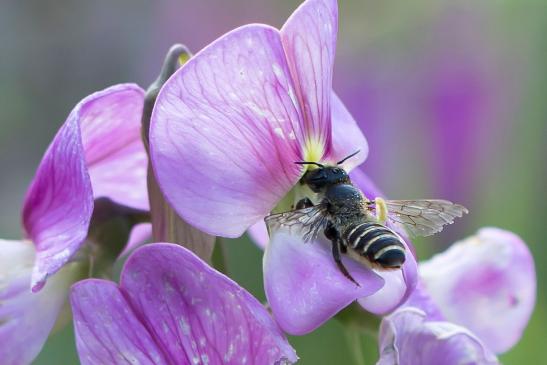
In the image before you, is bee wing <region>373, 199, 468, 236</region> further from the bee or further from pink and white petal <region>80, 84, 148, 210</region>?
pink and white petal <region>80, 84, 148, 210</region>

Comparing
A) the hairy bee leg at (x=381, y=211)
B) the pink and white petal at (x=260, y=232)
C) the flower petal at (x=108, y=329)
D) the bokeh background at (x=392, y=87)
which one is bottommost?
the bokeh background at (x=392, y=87)

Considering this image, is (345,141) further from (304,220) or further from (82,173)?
(82,173)

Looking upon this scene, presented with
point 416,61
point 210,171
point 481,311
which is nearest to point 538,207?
point 481,311

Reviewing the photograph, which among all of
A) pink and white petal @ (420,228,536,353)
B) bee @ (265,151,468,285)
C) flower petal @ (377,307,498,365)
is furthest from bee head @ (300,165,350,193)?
pink and white petal @ (420,228,536,353)

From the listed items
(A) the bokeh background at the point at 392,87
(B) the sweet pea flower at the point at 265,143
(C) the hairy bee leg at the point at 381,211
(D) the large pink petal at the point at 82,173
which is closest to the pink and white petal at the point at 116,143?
(D) the large pink petal at the point at 82,173

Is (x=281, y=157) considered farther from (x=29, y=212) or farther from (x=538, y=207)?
(x=538, y=207)

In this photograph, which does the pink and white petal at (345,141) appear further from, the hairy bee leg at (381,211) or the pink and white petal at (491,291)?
the pink and white petal at (491,291)
